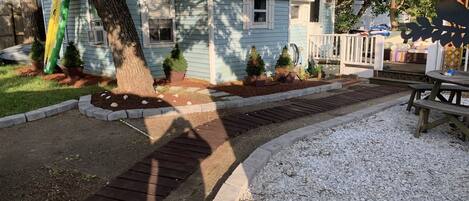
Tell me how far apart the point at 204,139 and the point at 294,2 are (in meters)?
7.82

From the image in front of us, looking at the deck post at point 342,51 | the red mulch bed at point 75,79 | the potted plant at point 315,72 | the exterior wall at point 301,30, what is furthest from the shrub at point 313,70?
the red mulch bed at point 75,79

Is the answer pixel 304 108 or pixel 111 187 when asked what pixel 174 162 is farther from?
pixel 304 108

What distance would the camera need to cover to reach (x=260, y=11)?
9.57 metres

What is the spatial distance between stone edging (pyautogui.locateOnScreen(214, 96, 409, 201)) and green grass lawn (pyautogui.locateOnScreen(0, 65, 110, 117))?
4391mm

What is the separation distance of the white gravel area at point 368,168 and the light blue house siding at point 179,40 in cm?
476

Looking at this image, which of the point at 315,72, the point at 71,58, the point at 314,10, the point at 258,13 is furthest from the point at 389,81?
the point at 71,58

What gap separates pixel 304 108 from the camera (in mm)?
6840

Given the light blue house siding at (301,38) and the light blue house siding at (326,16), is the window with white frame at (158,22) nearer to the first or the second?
the light blue house siding at (301,38)

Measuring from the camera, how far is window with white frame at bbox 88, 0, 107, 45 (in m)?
9.79

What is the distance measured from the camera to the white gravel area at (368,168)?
3354 millimetres

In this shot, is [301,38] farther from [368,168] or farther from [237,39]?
[368,168]

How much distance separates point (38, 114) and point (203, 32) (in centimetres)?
422

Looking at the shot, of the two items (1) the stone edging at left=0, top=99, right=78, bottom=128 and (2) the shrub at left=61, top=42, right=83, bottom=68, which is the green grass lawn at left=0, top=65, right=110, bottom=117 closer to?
(1) the stone edging at left=0, top=99, right=78, bottom=128

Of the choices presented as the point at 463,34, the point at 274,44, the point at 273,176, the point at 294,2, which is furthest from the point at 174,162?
→ the point at 294,2
